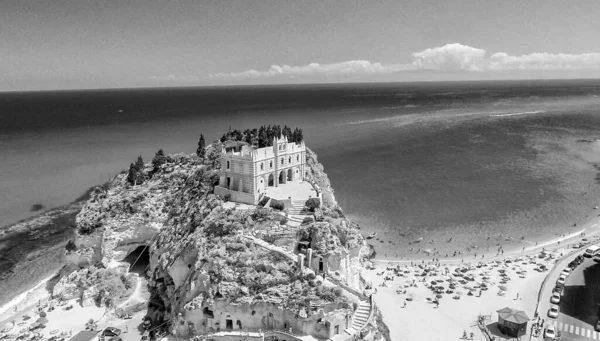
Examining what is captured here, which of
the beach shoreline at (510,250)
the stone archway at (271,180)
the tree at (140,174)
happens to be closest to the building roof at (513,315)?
the beach shoreline at (510,250)

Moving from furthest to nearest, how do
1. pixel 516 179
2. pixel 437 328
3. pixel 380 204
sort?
pixel 516 179 < pixel 380 204 < pixel 437 328

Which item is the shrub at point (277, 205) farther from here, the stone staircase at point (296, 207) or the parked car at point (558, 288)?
the parked car at point (558, 288)

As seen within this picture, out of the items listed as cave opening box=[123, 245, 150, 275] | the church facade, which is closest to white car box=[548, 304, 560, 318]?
the church facade

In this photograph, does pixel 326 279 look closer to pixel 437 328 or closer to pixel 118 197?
pixel 437 328

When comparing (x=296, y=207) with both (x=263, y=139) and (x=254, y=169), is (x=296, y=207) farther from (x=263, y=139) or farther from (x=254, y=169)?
(x=263, y=139)

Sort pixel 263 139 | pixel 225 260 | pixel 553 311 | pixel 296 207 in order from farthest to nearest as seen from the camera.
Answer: pixel 263 139 < pixel 296 207 < pixel 553 311 < pixel 225 260

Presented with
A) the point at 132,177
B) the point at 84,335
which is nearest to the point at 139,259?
the point at 132,177

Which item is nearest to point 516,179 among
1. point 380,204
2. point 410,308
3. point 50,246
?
point 380,204

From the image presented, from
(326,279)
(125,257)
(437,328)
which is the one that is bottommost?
(437,328)
